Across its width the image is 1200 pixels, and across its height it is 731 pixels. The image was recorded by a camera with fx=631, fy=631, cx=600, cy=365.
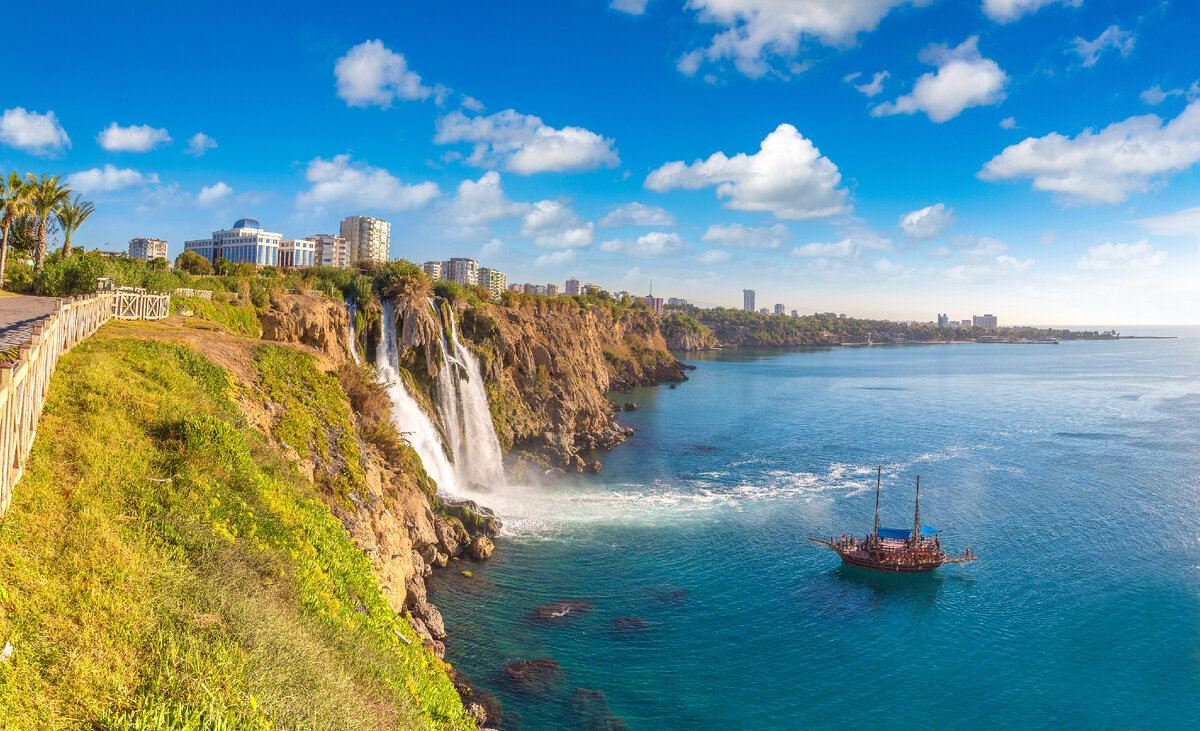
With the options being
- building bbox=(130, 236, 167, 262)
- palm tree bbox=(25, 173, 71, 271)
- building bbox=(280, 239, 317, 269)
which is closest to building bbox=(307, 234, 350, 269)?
building bbox=(280, 239, 317, 269)

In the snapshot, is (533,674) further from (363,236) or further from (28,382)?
(363,236)

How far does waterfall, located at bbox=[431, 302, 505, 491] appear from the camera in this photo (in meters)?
45.2

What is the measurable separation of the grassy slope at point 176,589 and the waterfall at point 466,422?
27567 mm

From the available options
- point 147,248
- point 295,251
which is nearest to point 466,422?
point 295,251

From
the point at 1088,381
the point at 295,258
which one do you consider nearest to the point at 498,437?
the point at 1088,381

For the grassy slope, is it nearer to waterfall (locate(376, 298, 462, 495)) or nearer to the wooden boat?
waterfall (locate(376, 298, 462, 495))

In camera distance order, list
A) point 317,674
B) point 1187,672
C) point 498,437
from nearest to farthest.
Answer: point 317,674
point 1187,672
point 498,437

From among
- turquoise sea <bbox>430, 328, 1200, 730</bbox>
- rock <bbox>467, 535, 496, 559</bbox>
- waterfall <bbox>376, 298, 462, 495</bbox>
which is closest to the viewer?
turquoise sea <bbox>430, 328, 1200, 730</bbox>

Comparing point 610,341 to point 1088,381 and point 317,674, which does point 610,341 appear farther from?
point 317,674

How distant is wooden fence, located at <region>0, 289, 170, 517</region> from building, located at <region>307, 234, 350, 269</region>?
17260 cm

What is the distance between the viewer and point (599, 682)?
2236 centimetres

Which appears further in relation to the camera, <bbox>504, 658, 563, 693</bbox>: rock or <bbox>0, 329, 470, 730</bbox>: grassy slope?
<bbox>504, 658, 563, 693</bbox>: rock

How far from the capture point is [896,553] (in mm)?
33031

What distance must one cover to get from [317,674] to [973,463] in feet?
194
